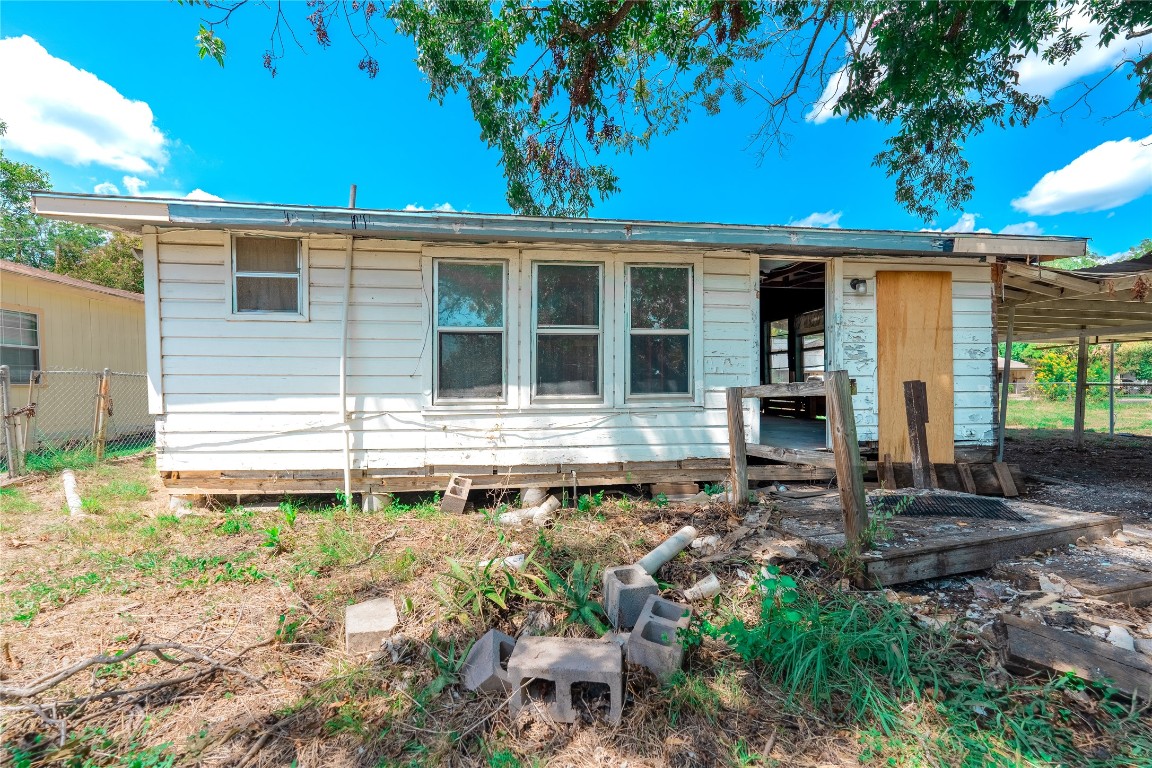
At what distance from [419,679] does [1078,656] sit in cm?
303

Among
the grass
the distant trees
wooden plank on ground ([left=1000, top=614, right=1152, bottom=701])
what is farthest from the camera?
the distant trees

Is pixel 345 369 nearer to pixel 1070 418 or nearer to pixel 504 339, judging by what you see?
pixel 504 339

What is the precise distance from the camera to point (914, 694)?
6.73ft

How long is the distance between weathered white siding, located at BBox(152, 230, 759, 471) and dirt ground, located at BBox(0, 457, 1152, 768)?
1.09 meters

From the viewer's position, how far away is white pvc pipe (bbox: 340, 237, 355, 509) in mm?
4484

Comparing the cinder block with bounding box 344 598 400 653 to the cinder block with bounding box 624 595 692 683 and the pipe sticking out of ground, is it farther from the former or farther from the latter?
the pipe sticking out of ground

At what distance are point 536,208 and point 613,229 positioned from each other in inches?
206

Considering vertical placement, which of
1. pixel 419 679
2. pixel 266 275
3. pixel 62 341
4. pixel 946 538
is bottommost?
pixel 419 679

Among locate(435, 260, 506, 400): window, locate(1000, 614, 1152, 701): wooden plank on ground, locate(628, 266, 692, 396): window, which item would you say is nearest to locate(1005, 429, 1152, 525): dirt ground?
locate(1000, 614, 1152, 701): wooden plank on ground

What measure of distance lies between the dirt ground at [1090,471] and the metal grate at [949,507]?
176 cm

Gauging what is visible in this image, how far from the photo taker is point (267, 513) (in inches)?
182

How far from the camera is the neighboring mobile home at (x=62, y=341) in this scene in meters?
→ 7.61

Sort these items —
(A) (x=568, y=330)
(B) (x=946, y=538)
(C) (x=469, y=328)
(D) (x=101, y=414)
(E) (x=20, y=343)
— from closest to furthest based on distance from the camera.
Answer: (B) (x=946, y=538)
(C) (x=469, y=328)
(A) (x=568, y=330)
(D) (x=101, y=414)
(E) (x=20, y=343)

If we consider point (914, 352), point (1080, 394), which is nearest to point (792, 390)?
point (914, 352)
